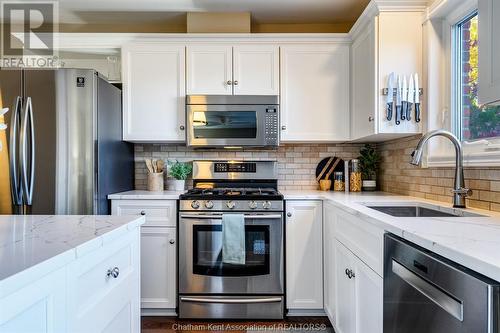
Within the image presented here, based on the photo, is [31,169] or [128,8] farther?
[128,8]

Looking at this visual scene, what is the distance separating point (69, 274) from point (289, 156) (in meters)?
2.28

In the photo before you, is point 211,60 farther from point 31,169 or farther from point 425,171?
point 425,171

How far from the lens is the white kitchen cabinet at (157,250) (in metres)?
2.33

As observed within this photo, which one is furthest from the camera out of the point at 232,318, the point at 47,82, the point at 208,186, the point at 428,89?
the point at 208,186

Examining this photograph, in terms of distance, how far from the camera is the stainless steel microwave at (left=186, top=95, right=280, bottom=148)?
8.36ft

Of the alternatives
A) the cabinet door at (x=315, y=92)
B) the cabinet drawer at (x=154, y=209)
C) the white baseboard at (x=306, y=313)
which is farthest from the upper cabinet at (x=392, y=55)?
the cabinet drawer at (x=154, y=209)

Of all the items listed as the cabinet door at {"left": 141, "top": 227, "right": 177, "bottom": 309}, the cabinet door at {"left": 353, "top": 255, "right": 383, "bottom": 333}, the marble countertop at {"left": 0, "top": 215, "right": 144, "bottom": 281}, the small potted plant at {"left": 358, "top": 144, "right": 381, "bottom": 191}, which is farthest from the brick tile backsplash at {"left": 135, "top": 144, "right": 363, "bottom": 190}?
the marble countertop at {"left": 0, "top": 215, "right": 144, "bottom": 281}

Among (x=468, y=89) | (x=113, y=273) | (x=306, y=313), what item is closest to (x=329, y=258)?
(x=306, y=313)

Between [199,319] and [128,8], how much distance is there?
264 centimetres

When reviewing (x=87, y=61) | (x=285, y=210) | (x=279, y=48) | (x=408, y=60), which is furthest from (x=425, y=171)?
(x=87, y=61)

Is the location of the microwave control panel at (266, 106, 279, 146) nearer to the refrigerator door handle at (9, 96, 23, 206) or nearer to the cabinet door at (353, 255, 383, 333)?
the cabinet door at (353, 255, 383, 333)

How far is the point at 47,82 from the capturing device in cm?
214

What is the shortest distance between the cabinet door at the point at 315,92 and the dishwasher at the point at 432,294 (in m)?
1.53

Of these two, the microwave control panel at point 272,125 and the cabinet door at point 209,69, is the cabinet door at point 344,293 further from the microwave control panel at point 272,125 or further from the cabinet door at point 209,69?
the cabinet door at point 209,69
